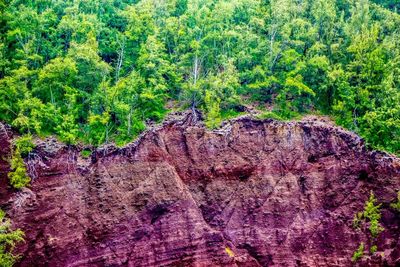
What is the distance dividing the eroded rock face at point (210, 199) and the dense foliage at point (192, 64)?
5.59 ft

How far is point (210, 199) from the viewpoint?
3072cm

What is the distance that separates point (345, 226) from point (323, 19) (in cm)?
1546

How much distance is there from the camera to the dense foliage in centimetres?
3141

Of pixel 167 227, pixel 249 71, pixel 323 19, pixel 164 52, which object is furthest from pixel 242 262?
pixel 323 19

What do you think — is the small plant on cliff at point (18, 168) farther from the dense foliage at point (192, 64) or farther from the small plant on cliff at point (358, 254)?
the small plant on cliff at point (358, 254)

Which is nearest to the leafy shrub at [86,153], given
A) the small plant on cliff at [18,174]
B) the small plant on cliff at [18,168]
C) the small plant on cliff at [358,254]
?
the small plant on cliff at [18,168]

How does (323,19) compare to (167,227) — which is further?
(323,19)

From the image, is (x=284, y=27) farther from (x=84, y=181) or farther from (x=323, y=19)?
(x=84, y=181)

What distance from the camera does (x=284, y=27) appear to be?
3494cm

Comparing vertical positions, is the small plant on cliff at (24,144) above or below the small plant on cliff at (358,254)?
above

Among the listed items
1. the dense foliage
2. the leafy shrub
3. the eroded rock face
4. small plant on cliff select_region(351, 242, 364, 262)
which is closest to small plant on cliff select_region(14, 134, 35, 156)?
the eroded rock face

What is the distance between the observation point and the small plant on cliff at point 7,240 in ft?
81.9

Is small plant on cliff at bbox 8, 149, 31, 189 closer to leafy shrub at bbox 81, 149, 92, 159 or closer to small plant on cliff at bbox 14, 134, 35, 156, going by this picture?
small plant on cliff at bbox 14, 134, 35, 156

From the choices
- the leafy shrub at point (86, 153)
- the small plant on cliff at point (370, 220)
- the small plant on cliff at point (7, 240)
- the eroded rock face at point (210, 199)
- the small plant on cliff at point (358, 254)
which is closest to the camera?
the small plant on cliff at point (7, 240)
